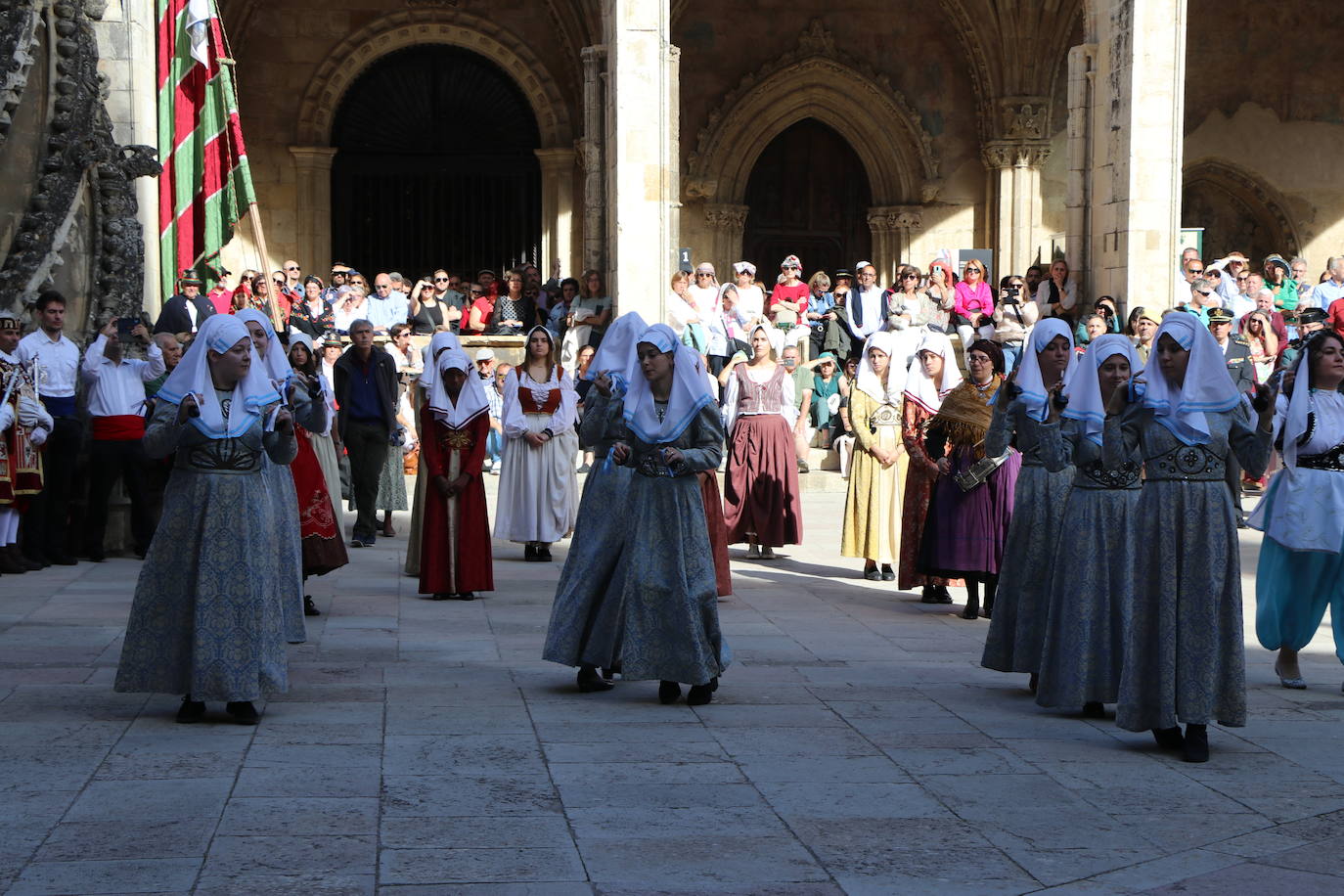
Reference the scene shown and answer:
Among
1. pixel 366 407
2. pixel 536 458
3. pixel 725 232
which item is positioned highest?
pixel 725 232

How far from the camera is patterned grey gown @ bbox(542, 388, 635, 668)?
713 cm

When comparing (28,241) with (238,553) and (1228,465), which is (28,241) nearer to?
(238,553)

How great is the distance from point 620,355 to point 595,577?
100cm

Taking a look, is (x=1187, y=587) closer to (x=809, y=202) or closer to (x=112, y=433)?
(x=112, y=433)

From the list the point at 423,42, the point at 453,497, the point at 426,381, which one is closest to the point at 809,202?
the point at 423,42

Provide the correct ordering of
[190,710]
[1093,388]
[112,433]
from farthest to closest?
[112,433], [1093,388], [190,710]

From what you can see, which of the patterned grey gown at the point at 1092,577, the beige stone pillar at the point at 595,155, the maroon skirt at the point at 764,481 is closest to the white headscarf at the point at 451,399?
the maroon skirt at the point at 764,481

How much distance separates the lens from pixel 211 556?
6.37 metres

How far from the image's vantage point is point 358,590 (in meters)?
10.6

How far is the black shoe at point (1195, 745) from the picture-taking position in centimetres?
609

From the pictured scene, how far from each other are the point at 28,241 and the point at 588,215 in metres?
8.73

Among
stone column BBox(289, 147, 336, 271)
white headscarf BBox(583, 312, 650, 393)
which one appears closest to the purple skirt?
white headscarf BBox(583, 312, 650, 393)

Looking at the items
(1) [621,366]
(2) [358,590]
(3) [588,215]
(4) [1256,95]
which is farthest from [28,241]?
(4) [1256,95]

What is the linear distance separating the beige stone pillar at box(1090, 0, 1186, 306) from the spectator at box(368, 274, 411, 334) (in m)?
7.61
